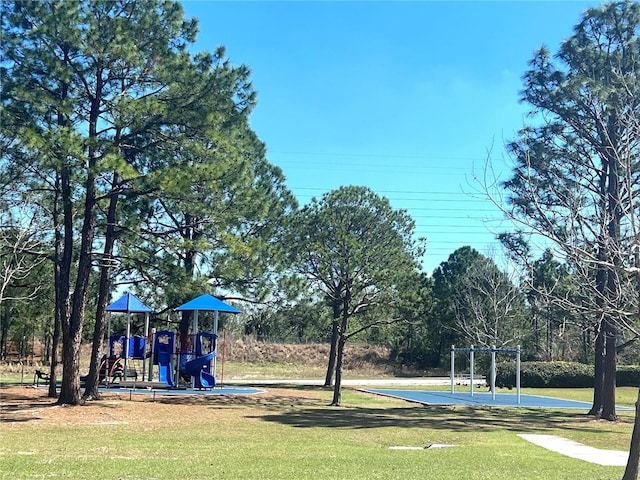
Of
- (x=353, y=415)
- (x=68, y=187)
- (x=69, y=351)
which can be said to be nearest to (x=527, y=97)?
(x=353, y=415)

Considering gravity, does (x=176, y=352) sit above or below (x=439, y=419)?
above

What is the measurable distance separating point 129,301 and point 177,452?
53.9 ft

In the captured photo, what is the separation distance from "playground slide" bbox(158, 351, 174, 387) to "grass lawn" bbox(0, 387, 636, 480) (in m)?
3.68

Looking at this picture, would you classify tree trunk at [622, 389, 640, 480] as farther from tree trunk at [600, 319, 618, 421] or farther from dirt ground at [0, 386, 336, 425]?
tree trunk at [600, 319, 618, 421]

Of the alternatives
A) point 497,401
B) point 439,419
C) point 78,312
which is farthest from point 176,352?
point 497,401

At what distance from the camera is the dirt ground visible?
15422mm

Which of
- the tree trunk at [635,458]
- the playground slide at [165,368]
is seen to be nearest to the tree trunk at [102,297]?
the playground slide at [165,368]

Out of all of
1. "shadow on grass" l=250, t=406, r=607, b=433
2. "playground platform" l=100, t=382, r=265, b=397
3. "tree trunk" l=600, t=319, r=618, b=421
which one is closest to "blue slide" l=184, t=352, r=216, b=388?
"playground platform" l=100, t=382, r=265, b=397

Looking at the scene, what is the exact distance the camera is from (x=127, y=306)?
86.6ft

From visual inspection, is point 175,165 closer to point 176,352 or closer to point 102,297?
point 102,297

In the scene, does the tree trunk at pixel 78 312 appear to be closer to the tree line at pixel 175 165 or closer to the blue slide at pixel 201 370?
the tree line at pixel 175 165

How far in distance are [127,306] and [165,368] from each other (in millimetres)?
2989

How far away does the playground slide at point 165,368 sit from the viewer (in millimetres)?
25375

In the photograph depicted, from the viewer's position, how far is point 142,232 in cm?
1784
